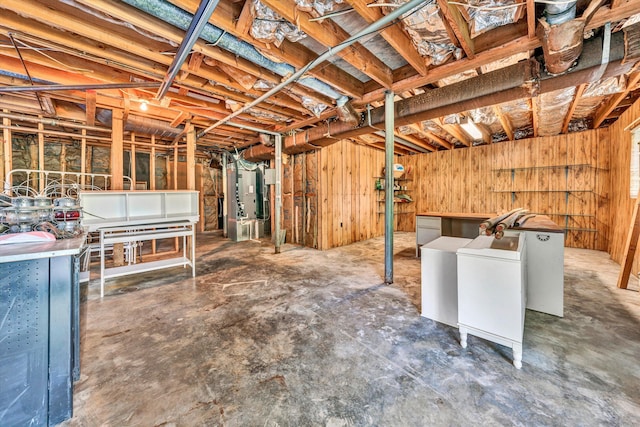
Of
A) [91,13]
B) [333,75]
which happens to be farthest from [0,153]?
[333,75]

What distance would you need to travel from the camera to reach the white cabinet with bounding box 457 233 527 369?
64.4 inches

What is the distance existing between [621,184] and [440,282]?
432 cm

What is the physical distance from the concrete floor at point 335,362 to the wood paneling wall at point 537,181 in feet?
10.1

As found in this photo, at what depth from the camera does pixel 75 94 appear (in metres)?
3.24

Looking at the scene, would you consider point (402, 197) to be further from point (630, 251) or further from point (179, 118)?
point (179, 118)

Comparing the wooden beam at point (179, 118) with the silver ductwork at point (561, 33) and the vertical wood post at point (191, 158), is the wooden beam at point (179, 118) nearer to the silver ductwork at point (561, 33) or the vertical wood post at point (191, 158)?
the vertical wood post at point (191, 158)

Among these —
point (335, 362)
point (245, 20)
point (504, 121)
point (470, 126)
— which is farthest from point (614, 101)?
point (335, 362)

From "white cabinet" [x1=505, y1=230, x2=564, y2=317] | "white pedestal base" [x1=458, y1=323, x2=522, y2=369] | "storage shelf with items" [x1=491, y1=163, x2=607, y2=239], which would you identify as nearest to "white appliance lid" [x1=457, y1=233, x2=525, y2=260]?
"white cabinet" [x1=505, y1=230, x2=564, y2=317]

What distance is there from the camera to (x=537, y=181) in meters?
5.59

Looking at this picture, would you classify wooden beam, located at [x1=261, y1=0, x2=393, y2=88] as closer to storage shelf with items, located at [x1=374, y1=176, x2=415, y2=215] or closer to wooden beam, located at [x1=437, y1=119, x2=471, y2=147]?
wooden beam, located at [x1=437, y1=119, x2=471, y2=147]

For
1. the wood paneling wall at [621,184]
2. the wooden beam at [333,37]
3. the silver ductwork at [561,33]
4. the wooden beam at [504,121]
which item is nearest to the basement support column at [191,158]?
the wooden beam at [333,37]

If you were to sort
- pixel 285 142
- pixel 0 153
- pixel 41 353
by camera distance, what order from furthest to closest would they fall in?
pixel 285 142 → pixel 0 153 → pixel 41 353

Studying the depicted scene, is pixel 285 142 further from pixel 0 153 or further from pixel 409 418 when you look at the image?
pixel 0 153

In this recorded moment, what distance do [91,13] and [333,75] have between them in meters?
2.17
